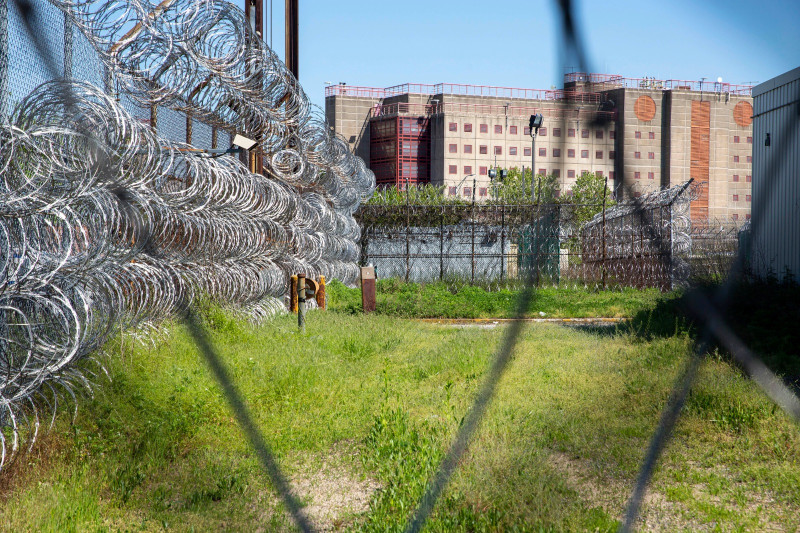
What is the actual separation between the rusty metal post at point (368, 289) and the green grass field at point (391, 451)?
4513 millimetres

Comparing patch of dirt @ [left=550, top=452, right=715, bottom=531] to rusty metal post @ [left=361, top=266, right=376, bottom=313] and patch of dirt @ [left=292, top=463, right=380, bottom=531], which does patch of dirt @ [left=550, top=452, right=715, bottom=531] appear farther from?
rusty metal post @ [left=361, top=266, right=376, bottom=313]

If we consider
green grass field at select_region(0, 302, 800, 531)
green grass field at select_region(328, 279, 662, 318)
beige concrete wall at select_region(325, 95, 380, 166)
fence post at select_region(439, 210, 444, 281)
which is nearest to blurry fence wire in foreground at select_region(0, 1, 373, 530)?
green grass field at select_region(0, 302, 800, 531)

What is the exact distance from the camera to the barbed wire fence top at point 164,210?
1394 millimetres

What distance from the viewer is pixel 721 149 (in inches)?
31.6

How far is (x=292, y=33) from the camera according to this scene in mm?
9445

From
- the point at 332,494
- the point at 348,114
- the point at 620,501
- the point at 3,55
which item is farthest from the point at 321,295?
the point at 348,114

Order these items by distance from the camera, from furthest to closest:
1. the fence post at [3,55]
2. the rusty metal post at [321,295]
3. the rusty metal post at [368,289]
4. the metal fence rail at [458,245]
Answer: the metal fence rail at [458,245], the rusty metal post at [368,289], the rusty metal post at [321,295], the fence post at [3,55]

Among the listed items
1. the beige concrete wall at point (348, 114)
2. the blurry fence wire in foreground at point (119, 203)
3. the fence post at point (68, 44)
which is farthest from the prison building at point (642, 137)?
the beige concrete wall at point (348, 114)

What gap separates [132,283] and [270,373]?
1.05m

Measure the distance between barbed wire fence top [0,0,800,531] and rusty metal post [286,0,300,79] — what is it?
0.96m

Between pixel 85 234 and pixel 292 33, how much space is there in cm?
691

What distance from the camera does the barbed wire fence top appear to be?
139 cm

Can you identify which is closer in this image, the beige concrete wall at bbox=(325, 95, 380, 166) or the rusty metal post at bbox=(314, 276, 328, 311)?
the rusty metal post at bbox=(314, 276, 328, 311)

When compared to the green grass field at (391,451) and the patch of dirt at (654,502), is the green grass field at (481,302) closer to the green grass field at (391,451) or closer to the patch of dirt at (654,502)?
the green grass field at (391,451)
